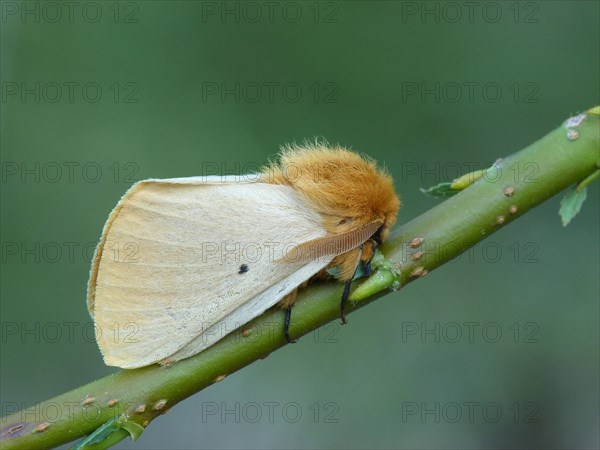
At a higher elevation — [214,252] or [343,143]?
[343,143]

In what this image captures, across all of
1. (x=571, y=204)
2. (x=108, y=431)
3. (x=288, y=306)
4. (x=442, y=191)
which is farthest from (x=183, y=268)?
(x=571, y=204)

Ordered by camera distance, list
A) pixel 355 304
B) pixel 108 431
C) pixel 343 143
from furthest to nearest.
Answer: pixel 343 143
pixel 355 304
pixel 108 431

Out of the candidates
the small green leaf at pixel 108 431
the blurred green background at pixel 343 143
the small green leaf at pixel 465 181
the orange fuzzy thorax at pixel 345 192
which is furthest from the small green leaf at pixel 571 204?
the blurred green background at pixel 343 143

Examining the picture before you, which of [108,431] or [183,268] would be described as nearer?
[108,431]

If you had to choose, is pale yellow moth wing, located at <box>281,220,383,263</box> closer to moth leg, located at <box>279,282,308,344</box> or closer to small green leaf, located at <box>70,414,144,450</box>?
moth leg, located at <box>279,282,308,344</box>

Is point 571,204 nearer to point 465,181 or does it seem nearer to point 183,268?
point 465,181

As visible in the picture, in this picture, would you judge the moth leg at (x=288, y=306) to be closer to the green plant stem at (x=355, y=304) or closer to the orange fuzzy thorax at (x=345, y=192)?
the green plant stem at (x=355, y=304)

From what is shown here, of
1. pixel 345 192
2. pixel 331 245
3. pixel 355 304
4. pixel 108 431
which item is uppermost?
pixel 345 192

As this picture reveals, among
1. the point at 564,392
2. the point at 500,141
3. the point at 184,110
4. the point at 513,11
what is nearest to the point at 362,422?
the point at 564,392
